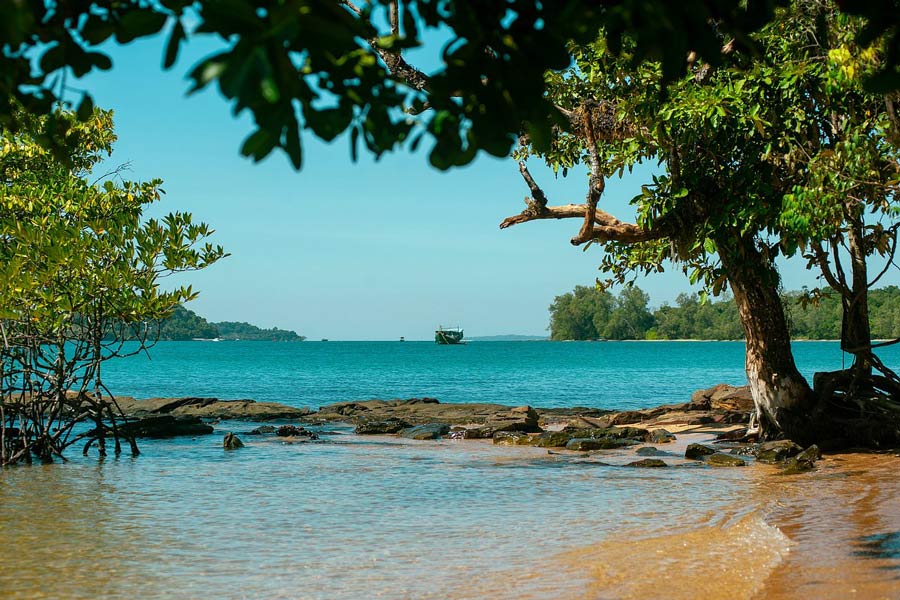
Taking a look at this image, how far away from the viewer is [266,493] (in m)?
14.7

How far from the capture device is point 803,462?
15.5 meters

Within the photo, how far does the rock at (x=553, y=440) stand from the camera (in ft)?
69.8

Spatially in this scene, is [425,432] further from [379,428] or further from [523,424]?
[523,424]

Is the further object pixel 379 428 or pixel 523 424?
pixel 379 428

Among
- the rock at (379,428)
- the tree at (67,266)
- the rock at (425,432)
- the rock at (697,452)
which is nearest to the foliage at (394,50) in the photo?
the tree at (67,266)

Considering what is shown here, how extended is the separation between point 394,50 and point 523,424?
21.6m

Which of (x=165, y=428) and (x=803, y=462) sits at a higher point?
(x=803, y=462)

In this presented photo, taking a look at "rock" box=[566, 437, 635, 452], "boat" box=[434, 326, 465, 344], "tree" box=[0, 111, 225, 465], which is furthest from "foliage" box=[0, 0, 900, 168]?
"boat" box=[434, 326, 465, 344]

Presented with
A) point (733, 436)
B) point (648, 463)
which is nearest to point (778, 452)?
point (648, 463)

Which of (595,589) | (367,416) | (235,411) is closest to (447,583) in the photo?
(595,589)

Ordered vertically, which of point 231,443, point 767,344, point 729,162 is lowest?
point 231,443

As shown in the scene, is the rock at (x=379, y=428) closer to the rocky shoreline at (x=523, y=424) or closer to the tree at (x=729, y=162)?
the rocky shoreline at (x=523, y=424)

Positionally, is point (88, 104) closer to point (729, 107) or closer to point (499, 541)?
point (499, 541)

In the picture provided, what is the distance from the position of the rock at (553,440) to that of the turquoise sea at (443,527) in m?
1.18
